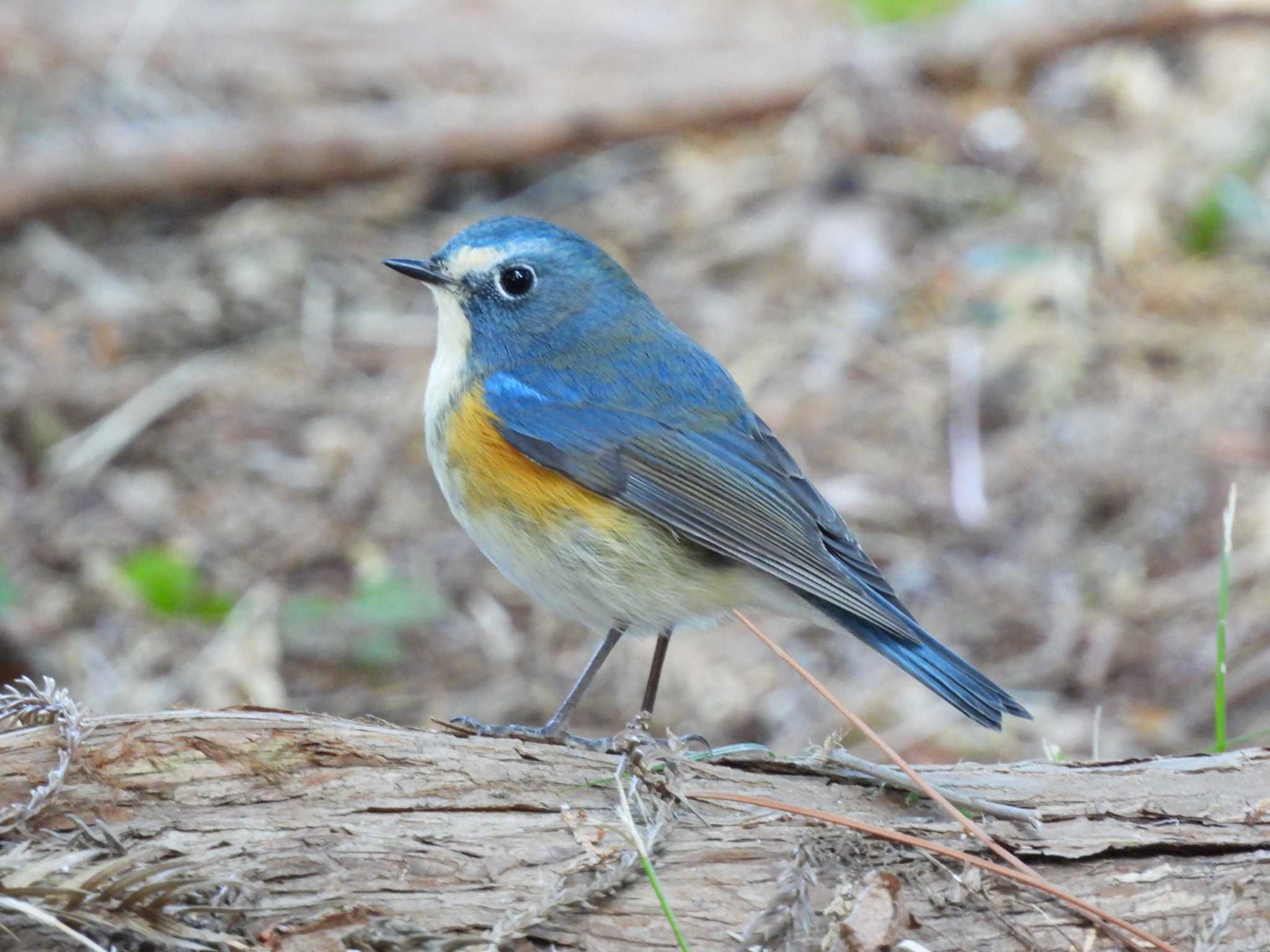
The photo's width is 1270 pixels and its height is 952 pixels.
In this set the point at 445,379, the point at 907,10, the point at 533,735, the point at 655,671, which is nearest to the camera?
the point at 533,735

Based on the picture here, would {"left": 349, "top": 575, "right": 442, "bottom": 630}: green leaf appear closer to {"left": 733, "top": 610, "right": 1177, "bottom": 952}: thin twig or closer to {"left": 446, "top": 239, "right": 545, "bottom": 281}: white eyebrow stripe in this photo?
{"left": 446, "top": 239, "right": 545, "bottom": 281}: white eyebrow stripe

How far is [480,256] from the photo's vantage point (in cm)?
397

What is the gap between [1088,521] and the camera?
5891mm

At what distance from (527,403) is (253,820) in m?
1.45

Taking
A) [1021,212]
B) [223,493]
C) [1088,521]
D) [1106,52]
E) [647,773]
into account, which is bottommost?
[647,773]

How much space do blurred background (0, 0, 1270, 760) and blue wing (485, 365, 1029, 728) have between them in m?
1.48

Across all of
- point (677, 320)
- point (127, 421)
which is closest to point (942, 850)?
point (127, 421)

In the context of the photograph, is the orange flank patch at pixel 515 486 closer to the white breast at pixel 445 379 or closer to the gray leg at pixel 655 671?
the white breast at pixel 445 379

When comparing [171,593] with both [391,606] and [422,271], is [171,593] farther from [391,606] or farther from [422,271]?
[422,271]

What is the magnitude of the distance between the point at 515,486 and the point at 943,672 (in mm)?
1119

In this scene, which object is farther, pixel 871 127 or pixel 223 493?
pixel 871 127

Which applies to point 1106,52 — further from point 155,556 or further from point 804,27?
point 155,556

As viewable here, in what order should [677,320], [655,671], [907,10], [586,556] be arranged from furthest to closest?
[907,10] → [677,320] → [655,671] → [586,556]

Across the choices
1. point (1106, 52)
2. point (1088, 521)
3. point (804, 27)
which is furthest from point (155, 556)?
point (1106, 52)
